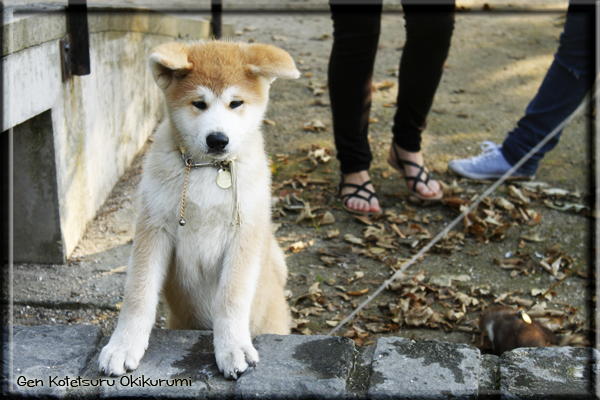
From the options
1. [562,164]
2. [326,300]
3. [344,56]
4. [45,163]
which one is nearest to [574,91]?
[562,164]

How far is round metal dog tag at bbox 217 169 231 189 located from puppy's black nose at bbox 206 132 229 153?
0.54 ft

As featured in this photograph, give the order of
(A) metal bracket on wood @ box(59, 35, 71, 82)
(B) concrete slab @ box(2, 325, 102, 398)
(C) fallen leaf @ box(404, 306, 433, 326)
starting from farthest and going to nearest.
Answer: (C) fallen leaf @ box(404, 306, 433, 326), (A) metal bracket on wood @ box(59, 35, 71, 82), (B) concrete slab @ box(2, 325, 102, 398)

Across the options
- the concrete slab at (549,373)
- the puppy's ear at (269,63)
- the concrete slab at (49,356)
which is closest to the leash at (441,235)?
the concrete slab at (549,373)

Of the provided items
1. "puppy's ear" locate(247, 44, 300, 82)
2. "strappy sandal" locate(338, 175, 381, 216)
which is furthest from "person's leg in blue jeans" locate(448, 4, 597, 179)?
"puppy's ear" locate(247, 44, 300, 82)

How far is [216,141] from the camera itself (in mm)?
1916

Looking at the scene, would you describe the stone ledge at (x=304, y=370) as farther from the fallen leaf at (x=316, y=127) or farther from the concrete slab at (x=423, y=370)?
the fallen leaf at (x=316, y=127)

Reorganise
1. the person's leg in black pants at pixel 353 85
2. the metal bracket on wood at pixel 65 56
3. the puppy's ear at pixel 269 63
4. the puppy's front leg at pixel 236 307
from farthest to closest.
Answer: the person's leg in black pants at pixel 353 85 < the metal bracket on wood at pixel 65 56 < the puppy's ear at pixel 269 63 < the puppy's front leg at pixel 236 307

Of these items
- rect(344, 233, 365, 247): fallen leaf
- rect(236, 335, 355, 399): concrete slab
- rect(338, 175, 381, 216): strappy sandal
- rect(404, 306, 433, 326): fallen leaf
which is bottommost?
rect(404, 306, 433, 326): fallen leaf

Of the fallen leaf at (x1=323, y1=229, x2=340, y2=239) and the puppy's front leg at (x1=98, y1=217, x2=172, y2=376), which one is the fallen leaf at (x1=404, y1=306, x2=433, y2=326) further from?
the puppy's front leg at (x1=98, y1=217, x2=172, y2=376)

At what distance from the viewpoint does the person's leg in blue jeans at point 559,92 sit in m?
3.64

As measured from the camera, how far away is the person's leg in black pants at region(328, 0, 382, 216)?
10.8 feet

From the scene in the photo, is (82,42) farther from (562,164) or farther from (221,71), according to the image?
(562,164)

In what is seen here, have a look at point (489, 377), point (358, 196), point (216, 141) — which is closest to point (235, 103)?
point (216, 141)

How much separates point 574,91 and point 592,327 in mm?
1795
